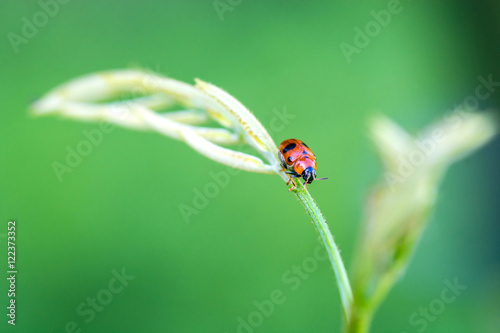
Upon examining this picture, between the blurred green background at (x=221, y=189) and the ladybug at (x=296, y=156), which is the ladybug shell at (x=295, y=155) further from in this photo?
the blurred green background at (x=221, y=189)

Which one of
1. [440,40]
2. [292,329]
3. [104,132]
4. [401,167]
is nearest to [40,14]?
[104,132]

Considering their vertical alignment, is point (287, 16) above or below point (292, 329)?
above

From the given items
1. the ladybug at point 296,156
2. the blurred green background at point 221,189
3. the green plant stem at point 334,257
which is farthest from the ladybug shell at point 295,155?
the blurred green background at point 221,189

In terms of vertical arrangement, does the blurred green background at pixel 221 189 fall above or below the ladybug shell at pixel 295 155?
above

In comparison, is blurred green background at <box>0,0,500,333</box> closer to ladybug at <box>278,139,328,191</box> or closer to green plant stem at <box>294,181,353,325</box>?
ladybug at <box>278,139,328,191</box>

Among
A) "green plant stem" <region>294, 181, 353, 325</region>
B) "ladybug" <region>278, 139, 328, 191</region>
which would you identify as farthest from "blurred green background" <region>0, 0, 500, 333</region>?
"green plant stem" <region>294, 181, 353, 325</region>

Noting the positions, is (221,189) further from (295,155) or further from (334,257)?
(334,257)

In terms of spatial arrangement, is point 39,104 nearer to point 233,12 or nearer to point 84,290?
point 84,290

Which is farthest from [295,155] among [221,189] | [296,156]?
[221,189]
